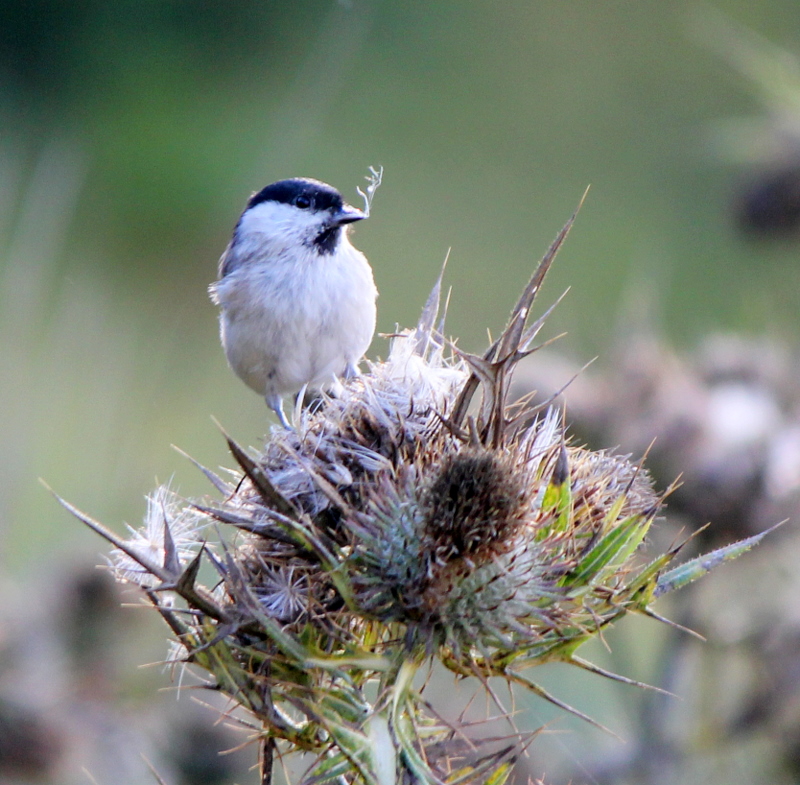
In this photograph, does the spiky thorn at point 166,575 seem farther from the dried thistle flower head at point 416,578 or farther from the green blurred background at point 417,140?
the green blurred background at point 417,140

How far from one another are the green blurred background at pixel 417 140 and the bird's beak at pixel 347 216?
4.16 metres

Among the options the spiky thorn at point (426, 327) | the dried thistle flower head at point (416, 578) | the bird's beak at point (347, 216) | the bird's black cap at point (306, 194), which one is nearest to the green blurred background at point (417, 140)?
the bird's black cap at point (306, 194)

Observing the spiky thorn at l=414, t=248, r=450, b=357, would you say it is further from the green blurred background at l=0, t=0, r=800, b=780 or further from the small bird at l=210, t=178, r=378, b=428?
the green blurred background at l=0, t=0, r=800, b=780

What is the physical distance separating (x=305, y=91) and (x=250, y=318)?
2.42 feet

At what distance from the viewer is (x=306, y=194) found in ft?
10.5

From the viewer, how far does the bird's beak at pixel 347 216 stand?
2.89 m

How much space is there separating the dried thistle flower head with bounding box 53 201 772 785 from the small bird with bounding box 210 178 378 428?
1.38 metres

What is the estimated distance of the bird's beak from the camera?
2889mm

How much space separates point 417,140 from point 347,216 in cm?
1326

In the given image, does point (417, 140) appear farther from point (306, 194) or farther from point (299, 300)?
point (299, 300)

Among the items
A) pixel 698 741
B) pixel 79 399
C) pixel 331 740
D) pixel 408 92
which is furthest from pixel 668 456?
pixel 408 92

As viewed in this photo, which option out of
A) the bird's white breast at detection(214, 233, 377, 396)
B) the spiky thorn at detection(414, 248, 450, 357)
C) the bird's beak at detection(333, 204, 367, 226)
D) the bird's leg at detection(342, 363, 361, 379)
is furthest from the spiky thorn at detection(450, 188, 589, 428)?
the bird's leg at detection(342, 363, 361, 379)

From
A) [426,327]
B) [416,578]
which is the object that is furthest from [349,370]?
[416,578]

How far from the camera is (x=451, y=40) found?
59.5ft
